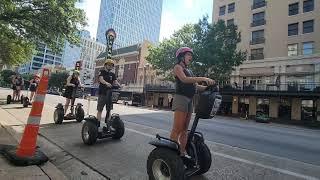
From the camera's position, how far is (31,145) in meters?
4.62

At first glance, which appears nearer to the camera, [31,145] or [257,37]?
[31,145]

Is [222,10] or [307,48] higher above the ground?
[222,10]

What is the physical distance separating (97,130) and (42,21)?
14.4 m

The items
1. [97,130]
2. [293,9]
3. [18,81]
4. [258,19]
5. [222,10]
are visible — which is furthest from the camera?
[222,10]

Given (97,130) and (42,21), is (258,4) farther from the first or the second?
→ (97,130)

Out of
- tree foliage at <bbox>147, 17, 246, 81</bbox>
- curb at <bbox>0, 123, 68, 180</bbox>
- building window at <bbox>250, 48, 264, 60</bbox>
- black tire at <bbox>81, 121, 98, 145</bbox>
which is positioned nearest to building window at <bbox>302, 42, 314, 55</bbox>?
building window at <bbox>250, 48, 264, 60</bbox>

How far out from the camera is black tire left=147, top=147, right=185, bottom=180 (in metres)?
3.51

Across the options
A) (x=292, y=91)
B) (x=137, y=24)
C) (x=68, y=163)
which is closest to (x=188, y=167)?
(x=68, y=163)

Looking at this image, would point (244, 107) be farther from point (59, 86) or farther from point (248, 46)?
point (59, 86)

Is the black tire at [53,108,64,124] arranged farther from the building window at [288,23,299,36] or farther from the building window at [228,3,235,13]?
the building window at [228,3,235,13]

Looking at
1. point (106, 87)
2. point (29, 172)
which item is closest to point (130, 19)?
point (106, 87)

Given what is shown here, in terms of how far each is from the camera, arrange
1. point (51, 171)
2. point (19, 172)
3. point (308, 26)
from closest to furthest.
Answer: point (19, 172) → point (51, 171) → point (308, 26)

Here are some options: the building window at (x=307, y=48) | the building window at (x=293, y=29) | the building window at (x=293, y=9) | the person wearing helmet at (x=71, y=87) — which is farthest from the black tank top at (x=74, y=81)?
the building window at (x=293, y=9)

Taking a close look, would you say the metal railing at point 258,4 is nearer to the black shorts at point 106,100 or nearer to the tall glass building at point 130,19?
the black shorts at point 106,100
